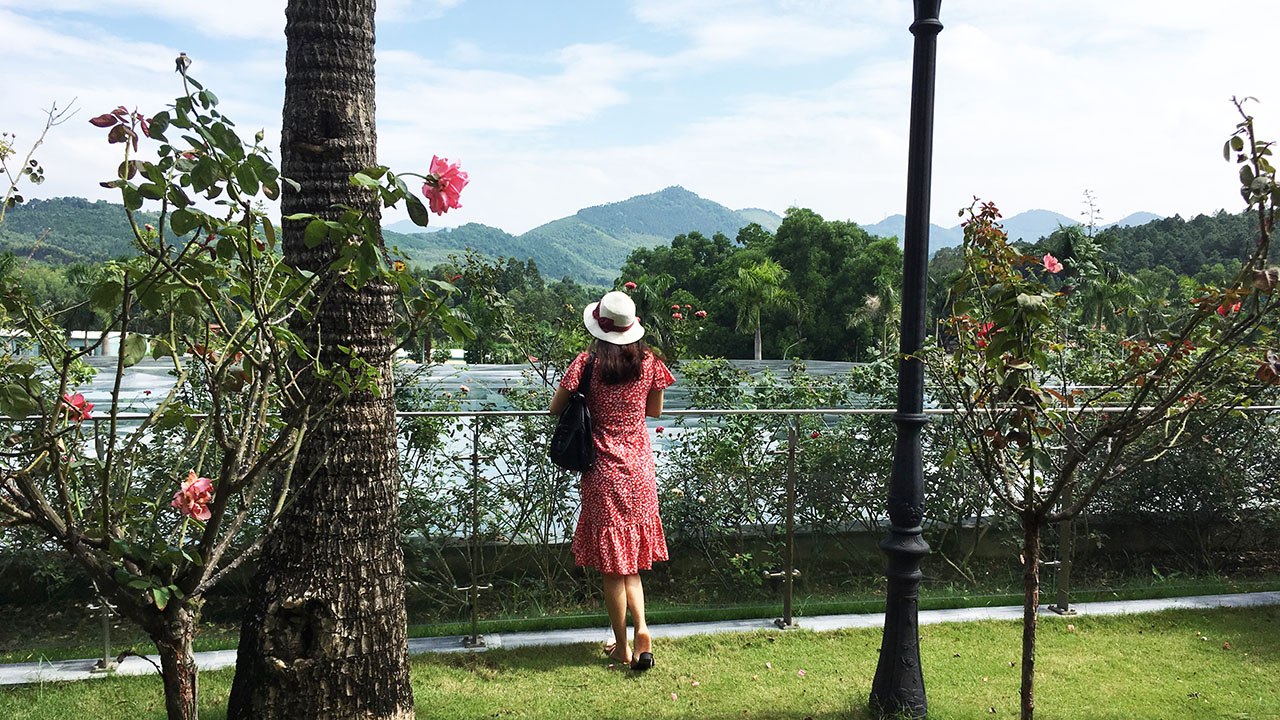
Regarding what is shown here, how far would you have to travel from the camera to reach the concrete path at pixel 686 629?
3951 millimetres

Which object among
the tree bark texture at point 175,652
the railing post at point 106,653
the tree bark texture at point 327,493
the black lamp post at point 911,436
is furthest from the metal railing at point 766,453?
the tree bark texture at point 175,652


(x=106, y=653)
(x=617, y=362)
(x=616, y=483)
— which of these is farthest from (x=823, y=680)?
(x=106, y=653)

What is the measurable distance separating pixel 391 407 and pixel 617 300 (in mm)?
1207

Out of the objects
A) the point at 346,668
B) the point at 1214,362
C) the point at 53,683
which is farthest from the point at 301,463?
the point at 1214,362

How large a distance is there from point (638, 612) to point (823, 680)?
2.83 feet

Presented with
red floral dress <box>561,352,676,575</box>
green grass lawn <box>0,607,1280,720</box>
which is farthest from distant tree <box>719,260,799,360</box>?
red floral dress <box>561,352,676,575</box>

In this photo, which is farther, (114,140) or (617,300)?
(617,300)

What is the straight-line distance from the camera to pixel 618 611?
4188mm

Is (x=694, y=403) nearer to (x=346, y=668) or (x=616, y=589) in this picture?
(x=616, y=589)

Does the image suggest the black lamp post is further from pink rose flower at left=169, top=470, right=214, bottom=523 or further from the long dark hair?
pink rose flower at left=169, top=470, right=214, bottom=523

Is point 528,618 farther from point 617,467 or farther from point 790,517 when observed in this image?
point 790,517

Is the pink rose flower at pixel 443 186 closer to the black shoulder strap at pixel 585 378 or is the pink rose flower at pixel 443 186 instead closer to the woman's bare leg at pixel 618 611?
the black shoulder strap at pixel 585 378

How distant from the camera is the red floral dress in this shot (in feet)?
13.8

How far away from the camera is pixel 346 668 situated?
3.24 m
